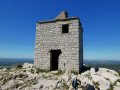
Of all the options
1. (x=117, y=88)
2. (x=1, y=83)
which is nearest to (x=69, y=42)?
(x=117, y=88)

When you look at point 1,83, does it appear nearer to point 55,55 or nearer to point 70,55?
point 70,55

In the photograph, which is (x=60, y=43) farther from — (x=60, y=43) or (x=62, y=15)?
(x=62, y=15)

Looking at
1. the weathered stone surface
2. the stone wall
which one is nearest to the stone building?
the stone wall

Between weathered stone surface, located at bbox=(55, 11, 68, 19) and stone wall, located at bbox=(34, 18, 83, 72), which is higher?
weathered stone surface, located at bbox=(55, 11, 68, 19)

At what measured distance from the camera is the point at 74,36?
10734 millimetres

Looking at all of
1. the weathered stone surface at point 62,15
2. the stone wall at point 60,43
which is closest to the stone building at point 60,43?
the stone wall at point 60,43

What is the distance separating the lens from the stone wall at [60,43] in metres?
10.5

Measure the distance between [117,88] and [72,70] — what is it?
4696 millimetres

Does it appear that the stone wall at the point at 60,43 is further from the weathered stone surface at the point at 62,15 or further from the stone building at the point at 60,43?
the weathered stone surface at the point at 62,15

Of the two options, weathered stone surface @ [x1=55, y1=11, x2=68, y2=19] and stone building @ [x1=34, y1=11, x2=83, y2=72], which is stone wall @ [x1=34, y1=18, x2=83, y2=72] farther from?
weathered stone surface @ [x1=55, y1=11, x2=68, y2=19]

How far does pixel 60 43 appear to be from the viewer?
1121cm

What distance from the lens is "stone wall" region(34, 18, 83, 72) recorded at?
10.5 m

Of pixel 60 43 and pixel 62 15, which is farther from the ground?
pixel 62 15

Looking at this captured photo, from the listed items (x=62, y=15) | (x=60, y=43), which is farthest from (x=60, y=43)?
(x=62, y=15)
